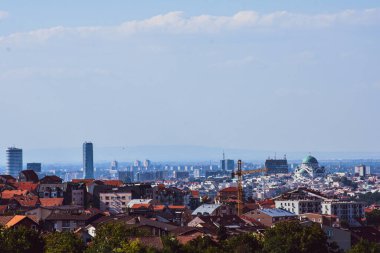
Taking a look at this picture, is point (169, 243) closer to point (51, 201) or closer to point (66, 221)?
point (66, 221)

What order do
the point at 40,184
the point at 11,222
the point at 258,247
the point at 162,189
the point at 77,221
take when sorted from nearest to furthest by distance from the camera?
the point at 258,247, the point at 11,222, the point at 77,221, the point at 40,184, the point at 162,189

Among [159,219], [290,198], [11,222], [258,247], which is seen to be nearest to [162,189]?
[290,198]

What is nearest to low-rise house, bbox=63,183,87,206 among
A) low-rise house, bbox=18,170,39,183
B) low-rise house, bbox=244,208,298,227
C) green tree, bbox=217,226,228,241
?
low-rise house, bbox=18,170,39,183

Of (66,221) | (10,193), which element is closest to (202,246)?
(66,221)

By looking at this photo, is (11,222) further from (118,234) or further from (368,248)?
(368,248)

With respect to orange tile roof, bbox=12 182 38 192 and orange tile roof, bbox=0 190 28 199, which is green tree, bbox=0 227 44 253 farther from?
orange tile roof, bbox=12 182 38 192

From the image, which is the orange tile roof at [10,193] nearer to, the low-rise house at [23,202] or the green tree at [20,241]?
the low-rise house at [23,202]

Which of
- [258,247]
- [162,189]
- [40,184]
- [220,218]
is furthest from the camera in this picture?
[162,189]
